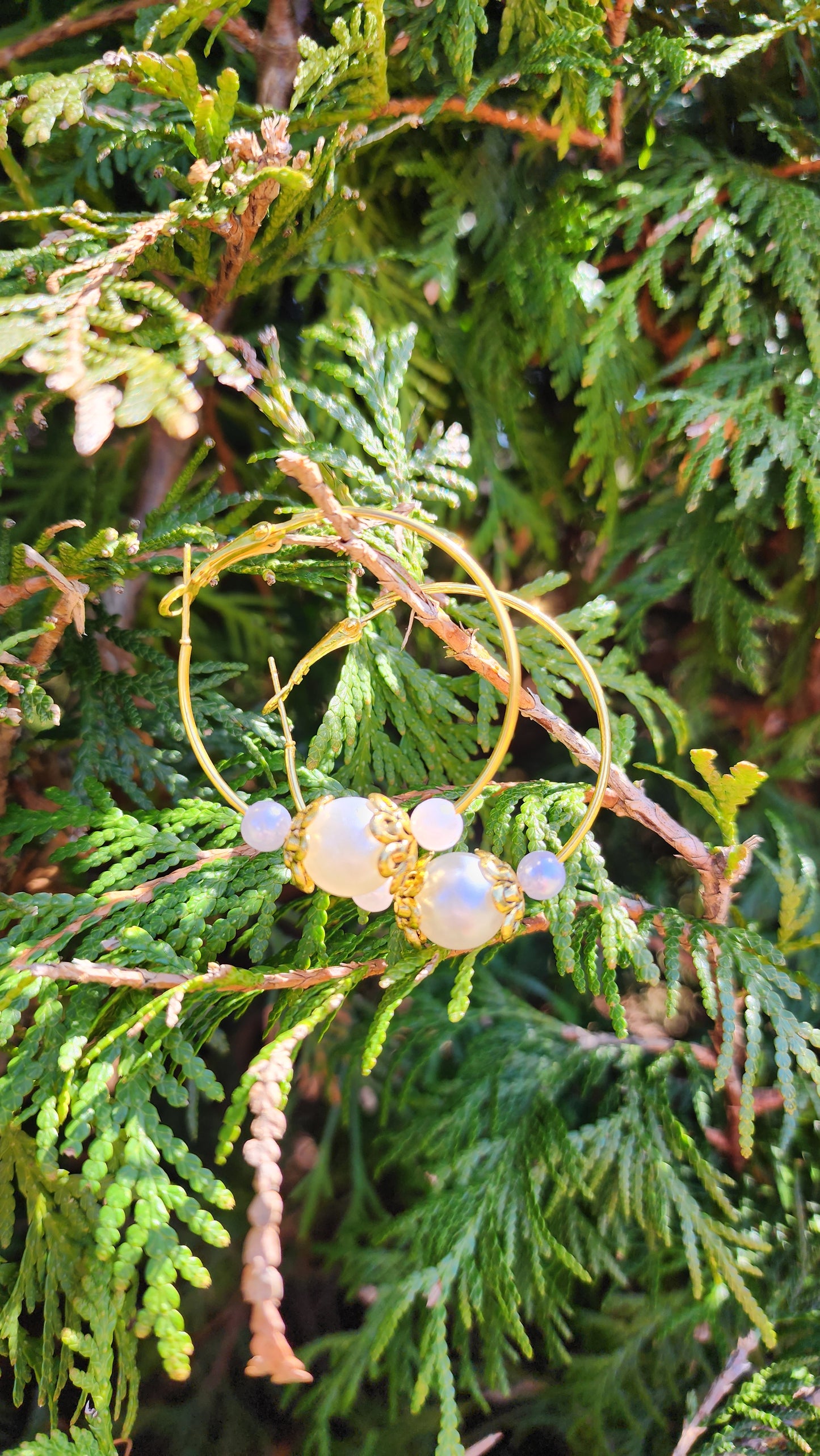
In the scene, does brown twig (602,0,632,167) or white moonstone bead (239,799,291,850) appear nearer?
white moonstone bead (239,799,291,850)

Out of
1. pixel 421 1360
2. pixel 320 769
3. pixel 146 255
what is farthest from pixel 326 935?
pixel 146 255

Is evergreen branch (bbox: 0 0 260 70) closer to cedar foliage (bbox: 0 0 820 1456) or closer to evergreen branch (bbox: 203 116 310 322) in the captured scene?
cedar foliage (bbox: 0 0 820 1456)

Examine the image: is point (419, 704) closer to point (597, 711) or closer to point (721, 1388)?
point (597, 711)

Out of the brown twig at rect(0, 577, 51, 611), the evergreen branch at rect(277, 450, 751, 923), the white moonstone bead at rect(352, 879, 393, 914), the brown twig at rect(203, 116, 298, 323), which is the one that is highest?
the brown twig at rect(203, 116, 298, 323)

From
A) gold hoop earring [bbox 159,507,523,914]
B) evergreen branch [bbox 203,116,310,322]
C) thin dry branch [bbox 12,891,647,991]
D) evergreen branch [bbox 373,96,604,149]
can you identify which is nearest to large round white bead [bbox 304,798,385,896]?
gold hoop earring [bbox 159,507,523,914]

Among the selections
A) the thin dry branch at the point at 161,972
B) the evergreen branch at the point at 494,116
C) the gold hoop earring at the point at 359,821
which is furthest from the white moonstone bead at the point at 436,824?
the evergreen branch at the point at 494,116

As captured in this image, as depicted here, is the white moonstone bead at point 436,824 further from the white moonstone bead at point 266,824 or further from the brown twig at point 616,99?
the brown twig at point 616,99

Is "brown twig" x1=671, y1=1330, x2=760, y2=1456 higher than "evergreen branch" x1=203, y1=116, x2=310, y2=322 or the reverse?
the reverse
